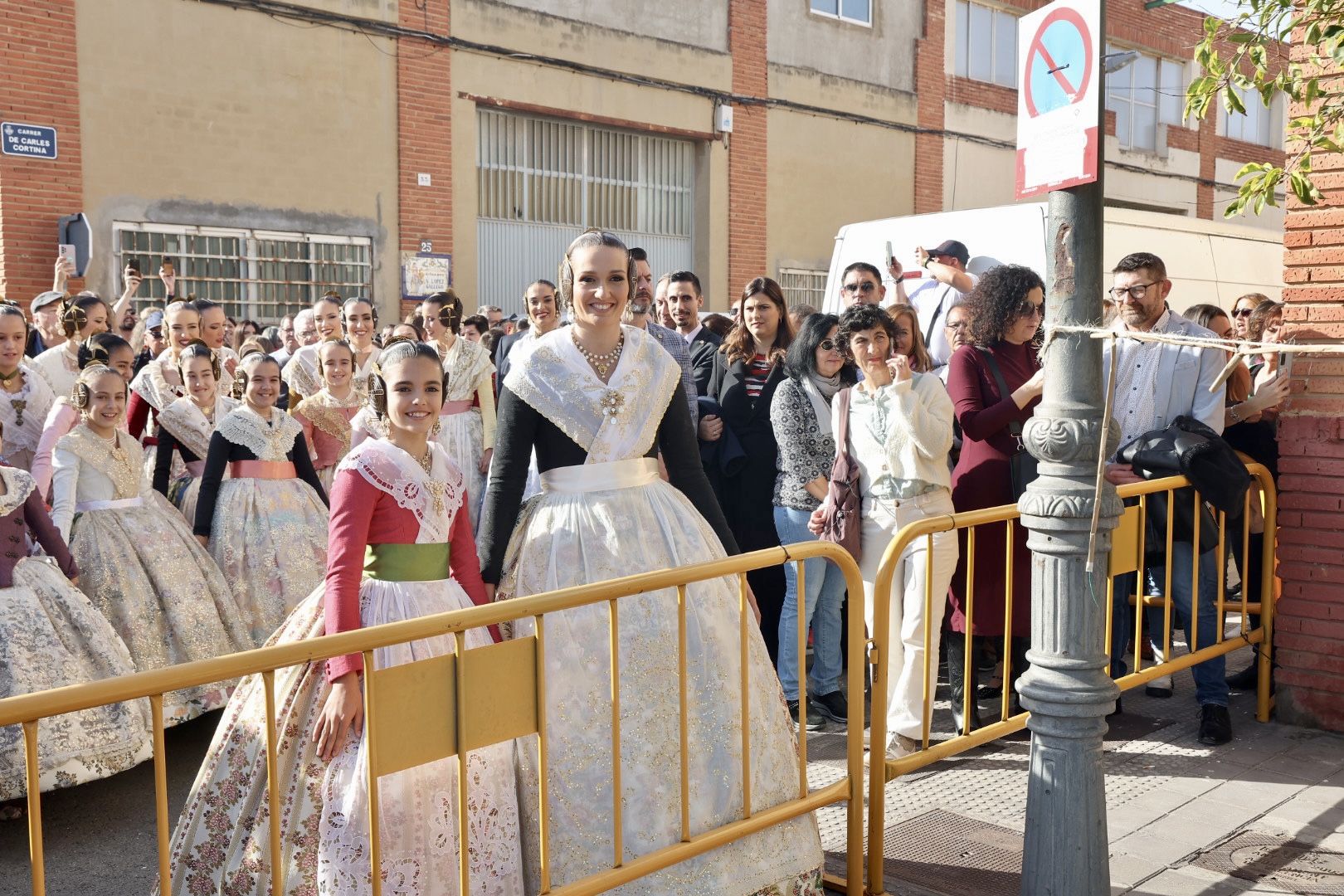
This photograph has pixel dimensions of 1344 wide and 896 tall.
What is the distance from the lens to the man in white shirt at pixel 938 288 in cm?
787

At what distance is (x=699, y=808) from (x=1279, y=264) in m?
11.3

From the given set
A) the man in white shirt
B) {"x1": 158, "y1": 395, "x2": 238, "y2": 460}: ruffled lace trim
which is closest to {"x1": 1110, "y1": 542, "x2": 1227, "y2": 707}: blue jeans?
the man in white shirt

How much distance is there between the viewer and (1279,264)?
41.3 feet

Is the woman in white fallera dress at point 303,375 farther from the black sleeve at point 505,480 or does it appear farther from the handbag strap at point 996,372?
the black sleeve at point 505,480

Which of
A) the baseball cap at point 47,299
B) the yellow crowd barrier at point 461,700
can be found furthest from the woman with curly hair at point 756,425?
the baseball cap at point 47,299

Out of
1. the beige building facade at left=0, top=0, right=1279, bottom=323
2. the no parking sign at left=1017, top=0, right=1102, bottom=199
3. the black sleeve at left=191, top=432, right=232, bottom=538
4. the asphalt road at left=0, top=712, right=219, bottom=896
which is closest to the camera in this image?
the no parking sign at left=1017, top=0, right=1102, bottom=199

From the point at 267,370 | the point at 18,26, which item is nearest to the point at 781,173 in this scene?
the point at 18,26

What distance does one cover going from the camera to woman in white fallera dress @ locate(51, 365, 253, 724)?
5742 mm

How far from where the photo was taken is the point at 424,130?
14.4 meters

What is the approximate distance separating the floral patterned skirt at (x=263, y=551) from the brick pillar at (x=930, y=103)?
15157 mm

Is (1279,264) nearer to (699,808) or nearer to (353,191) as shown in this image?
(353,191)

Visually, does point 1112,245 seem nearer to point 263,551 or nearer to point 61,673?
point 263,551

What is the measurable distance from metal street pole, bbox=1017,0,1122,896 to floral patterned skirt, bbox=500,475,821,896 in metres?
0.71

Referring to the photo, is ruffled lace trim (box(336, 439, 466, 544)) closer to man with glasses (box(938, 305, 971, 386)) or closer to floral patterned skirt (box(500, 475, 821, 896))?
floral patterned skirt (box(500, 475, 821, 896))
